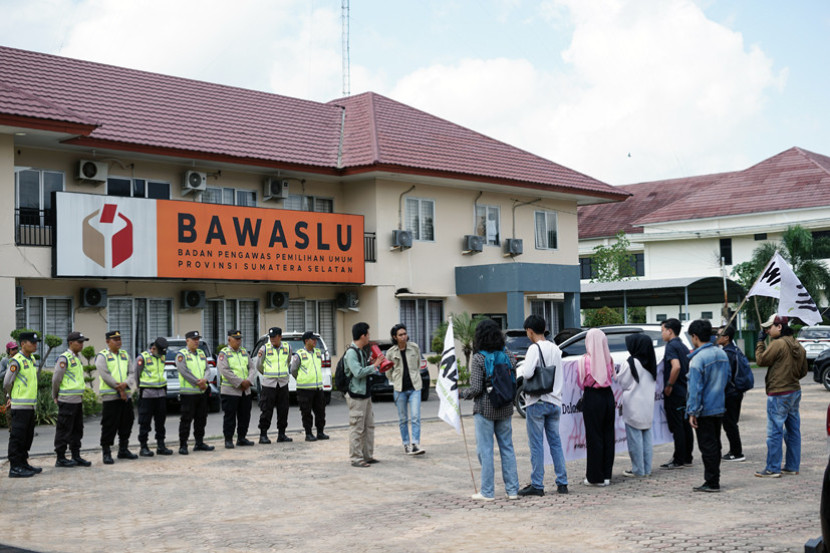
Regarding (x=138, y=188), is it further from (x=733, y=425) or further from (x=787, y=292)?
(x=733, y=425)

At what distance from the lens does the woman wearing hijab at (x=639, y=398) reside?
1164 centimetres

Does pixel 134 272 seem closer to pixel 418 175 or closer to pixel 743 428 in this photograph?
pixel 418 175

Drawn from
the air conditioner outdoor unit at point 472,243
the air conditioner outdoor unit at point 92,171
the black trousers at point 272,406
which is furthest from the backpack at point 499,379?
the air conditioner outdoor unit at point 472,243

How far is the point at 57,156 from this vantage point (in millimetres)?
24250

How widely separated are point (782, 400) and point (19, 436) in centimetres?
984

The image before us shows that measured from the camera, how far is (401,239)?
2938cm

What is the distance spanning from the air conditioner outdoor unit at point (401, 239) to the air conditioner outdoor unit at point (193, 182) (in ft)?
19.7

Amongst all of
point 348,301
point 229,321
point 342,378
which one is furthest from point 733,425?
point 348,301

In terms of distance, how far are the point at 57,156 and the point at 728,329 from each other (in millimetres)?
17199

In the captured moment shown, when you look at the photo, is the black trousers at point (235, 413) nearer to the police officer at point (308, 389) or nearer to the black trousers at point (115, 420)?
the police officer at point (308, 389)

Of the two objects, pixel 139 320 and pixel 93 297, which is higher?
pixel 93 297

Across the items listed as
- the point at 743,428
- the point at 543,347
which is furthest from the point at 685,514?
the point at 743,428

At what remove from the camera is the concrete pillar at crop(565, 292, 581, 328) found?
33.1m

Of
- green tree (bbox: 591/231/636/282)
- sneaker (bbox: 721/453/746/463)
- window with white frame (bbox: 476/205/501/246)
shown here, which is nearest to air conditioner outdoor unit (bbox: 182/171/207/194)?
window with white frame (bbox: 476/205/501/246)
